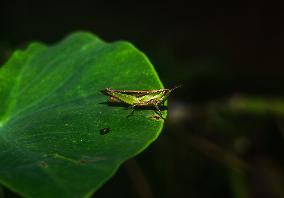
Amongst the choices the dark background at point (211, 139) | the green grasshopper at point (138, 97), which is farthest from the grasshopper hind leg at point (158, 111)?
the dark background at point (211, 139)

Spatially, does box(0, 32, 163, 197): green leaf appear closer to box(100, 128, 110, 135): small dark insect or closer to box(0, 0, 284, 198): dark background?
box(100, 128, 110, 135): small dark insect

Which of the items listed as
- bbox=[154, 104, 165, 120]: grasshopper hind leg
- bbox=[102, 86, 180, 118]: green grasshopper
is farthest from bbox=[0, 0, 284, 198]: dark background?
bbox=[154, 104, 165, 120]: grasshopper hind leg

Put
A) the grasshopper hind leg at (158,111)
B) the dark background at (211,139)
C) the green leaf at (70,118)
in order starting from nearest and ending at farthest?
the green leaf at (70,118)
the grasshopper hind leg at (158,111)
the dark background at (211,139)

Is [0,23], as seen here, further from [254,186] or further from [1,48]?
[254,186]

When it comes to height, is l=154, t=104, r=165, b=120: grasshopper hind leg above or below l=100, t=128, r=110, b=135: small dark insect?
below

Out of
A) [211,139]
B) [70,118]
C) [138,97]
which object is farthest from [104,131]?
[211,139]

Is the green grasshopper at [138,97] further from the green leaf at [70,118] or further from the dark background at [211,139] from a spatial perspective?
the dark background at [211,139]

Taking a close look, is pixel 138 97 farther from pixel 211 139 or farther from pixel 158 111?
pixel 211 139
